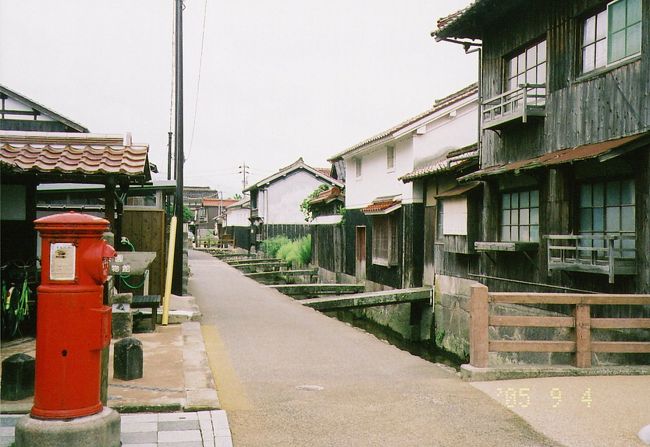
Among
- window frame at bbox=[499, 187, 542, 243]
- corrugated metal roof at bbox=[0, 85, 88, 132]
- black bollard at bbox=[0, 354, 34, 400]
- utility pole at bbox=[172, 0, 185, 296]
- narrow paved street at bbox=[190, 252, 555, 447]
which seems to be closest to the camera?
narrow paved street at bbox=[190, 252, 555, 447]

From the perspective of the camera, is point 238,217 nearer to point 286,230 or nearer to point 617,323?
point 286,230

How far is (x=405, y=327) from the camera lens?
1945cm

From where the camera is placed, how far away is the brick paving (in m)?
4.88

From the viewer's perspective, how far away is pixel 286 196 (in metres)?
44.5

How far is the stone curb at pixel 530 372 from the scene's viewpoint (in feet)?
23.7

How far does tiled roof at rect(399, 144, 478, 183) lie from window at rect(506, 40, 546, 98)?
2.21 m

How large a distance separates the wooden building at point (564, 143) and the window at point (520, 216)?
0.9 inches

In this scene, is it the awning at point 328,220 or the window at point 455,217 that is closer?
the window at point 455,217

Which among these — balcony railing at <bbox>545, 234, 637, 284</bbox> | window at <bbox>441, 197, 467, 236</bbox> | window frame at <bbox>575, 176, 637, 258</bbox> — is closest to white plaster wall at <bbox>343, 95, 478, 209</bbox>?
window at <bbox>441, 197, 467, 236</bbox>

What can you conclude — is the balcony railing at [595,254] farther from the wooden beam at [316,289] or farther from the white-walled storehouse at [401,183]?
the wooden beam at [316,289]

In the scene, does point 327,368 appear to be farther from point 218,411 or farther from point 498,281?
point 498,281

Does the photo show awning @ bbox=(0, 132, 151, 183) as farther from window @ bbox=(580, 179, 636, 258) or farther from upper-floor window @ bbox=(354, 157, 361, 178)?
upper-floor window @ bbox=(354, 157, 361, 178)

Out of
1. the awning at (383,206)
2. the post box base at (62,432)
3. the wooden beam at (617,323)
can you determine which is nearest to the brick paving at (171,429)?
the post box base at (62,432)

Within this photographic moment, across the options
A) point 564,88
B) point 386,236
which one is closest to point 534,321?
point 564,88
